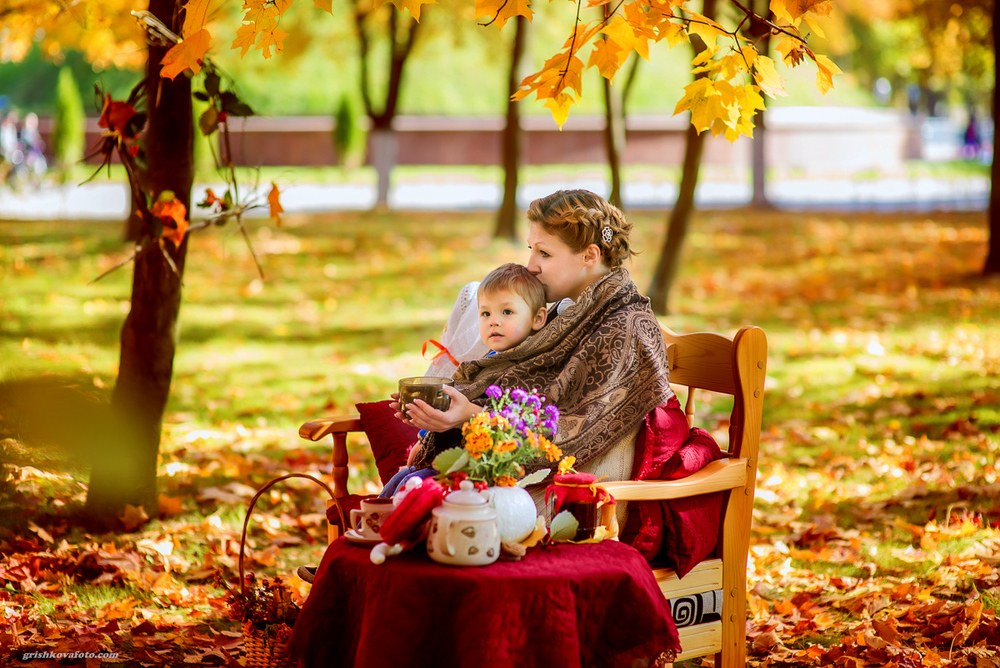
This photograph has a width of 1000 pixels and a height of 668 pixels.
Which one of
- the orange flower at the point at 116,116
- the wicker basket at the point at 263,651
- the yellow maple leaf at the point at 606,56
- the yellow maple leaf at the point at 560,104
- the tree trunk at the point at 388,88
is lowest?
the wicker basket at the point at 263,651

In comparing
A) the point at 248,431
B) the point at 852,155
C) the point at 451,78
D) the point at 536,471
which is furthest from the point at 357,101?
the point at 536,471

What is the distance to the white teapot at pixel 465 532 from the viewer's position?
260 centimetres

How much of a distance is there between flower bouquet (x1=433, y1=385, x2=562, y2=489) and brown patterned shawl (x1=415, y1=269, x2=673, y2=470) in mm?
246

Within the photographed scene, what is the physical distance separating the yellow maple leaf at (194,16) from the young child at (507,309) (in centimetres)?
121

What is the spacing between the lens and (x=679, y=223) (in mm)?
10266

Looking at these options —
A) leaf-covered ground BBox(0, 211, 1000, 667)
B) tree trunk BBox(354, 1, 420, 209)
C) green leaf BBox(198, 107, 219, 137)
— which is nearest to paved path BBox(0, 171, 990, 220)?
tree trunk BBox(354, 1, 420, 209)

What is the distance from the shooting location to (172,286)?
4.90 metres

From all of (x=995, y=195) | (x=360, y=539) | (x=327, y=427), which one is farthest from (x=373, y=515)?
(x=995, y=195)

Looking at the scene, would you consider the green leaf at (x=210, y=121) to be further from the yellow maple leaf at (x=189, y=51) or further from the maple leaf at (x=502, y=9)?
the maple leaf at (x=502, y=9)

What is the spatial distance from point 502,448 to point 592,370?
23.0 inches

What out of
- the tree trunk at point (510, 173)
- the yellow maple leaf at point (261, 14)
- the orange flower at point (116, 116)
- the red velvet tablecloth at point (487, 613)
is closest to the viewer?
the red velvet tablecloth at point (487, 613)

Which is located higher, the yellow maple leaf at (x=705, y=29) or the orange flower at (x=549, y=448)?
the yellow maple leaf at (x=705, y=29)

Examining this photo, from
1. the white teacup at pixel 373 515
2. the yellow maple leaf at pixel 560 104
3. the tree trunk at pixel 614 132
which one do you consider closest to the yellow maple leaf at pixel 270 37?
the yellow maple leaf at pixel 560 104

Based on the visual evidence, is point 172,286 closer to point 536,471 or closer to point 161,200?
point 161,200
